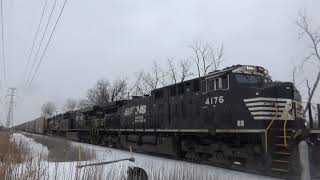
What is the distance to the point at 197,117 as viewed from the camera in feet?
51.1

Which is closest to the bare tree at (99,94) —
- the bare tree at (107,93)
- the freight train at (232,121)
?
the bare tree at (107,93)

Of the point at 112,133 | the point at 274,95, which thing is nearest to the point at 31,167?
the point at 274,95

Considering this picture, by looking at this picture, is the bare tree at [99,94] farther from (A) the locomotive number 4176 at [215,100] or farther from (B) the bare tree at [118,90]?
(A) the locomotive number 4176 at [215,100]

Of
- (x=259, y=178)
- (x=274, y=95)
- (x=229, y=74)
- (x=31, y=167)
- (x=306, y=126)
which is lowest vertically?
(x=259, y=178)

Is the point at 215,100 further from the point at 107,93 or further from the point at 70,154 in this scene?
the point at 107,93

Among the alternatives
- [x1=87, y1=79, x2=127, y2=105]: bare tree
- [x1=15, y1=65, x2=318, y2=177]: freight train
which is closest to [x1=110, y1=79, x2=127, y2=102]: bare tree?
[x1=87, y1=79, x2=127, y2=105]: bare tree

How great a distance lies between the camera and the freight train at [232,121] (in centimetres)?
1172

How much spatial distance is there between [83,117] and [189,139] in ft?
71.4

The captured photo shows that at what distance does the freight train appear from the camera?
11.7 metres

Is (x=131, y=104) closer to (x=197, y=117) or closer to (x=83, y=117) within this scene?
(x=197, y=117)

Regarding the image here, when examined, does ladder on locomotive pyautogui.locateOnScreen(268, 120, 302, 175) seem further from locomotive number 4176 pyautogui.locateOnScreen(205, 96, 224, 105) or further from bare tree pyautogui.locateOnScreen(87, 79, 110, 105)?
bare tree pyautogui.locateOnScreen(87, 79, 110, 105)

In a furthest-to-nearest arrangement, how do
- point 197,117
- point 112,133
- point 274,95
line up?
point 112,133 < point 197,117 < point 274,95

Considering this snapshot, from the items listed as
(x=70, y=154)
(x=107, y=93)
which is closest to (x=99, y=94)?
(x=107, y=93)

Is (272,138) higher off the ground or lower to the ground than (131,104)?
lower
